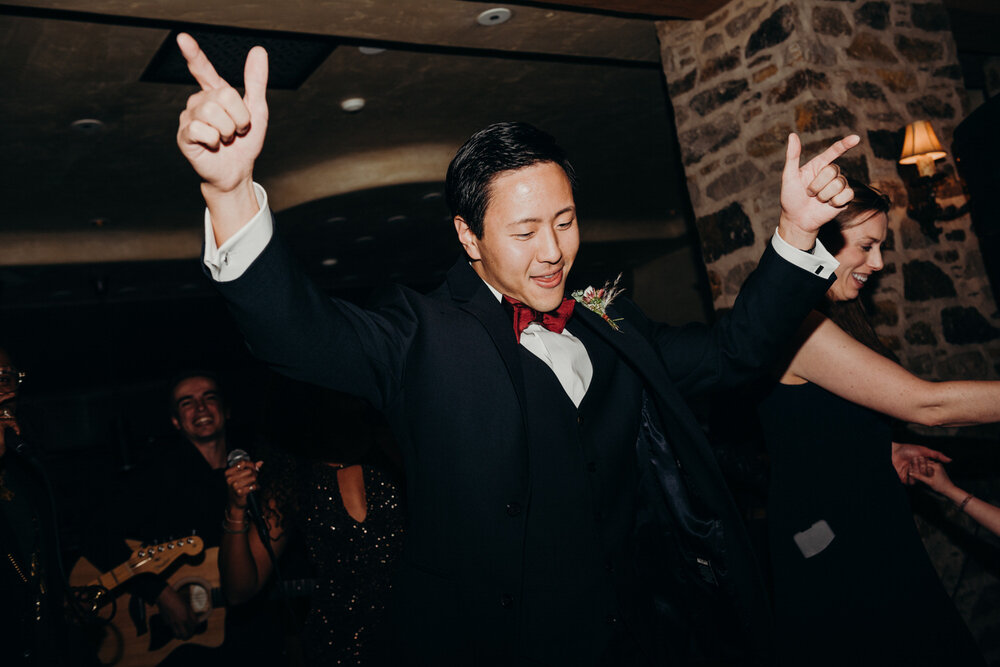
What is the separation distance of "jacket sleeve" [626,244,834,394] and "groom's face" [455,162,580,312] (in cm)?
38

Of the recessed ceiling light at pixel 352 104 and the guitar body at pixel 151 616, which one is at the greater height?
the recessed ceiling light at pixel 352 104

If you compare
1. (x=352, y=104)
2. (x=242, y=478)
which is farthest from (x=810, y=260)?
(x=352, y=104)

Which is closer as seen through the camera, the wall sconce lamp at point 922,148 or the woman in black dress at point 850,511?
the woman in black dress at point 850,511

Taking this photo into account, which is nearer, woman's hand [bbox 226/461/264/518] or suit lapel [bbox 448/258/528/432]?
suit lapel [bbox 448/258/528/432]

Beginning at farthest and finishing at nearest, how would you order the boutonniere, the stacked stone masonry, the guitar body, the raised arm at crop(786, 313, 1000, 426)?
the guitar body
the stacked stone masonry
the raised arm at crop(786, 313, 1000, 426)
the boutonniere

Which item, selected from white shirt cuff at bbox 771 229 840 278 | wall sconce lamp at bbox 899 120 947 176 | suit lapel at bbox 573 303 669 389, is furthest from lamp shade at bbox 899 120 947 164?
suit lapel at bbox 573 303 669 389

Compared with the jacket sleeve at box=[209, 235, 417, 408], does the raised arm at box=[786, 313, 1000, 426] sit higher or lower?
lower

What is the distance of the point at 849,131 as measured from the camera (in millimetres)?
3338

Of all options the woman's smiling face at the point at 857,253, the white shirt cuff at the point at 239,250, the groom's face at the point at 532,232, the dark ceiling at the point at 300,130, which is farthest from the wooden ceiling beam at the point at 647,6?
the white shirt cuff at the point at 239,250

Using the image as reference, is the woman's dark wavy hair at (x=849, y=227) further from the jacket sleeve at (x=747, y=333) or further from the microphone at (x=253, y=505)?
the microphone at (x=253, y=505)

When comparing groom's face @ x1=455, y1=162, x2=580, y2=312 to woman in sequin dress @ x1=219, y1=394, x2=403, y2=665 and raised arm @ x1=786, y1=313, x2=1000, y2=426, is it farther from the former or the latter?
woman in sequin dress @ x1=219, y1=394, x2=403, y2=665

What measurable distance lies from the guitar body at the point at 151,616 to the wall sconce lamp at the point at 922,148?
3.71m

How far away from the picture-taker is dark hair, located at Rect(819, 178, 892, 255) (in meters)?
Result: 2.25

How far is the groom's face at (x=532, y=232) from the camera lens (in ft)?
4.99
